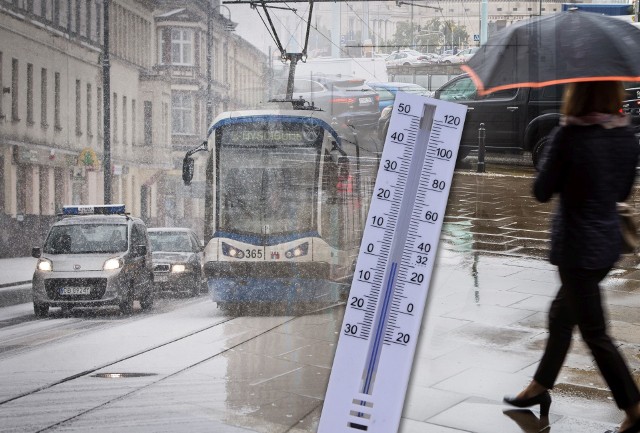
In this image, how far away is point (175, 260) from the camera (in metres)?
14.7

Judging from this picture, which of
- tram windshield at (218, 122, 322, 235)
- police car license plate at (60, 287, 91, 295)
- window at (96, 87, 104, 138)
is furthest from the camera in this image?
window at (96, 87, 104, 138)

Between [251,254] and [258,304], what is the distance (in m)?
0.94

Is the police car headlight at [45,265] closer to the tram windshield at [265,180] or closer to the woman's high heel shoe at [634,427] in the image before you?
the tram windshield at [265,180]

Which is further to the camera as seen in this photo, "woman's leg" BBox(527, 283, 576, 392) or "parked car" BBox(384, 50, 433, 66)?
"parked car" BBox(384, 50, 433, 66)

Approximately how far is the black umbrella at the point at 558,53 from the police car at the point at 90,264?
820 centimetres

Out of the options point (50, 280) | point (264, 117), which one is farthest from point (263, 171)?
point (50, 280)

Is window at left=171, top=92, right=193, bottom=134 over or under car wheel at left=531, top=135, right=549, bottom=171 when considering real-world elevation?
over

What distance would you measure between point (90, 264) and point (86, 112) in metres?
4.21

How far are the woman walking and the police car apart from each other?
8403 mm

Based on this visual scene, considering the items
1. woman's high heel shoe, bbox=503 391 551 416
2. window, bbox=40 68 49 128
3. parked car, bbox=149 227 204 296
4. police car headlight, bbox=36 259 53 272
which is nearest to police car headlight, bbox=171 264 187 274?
parked car, bbox=149 227 204 296

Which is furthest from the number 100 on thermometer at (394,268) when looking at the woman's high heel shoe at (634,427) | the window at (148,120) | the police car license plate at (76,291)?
the window at (148,120)

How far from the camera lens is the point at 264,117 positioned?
43.3 ft

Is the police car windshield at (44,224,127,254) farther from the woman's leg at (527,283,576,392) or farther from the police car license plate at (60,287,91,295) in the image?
the woman's leg at (527,283,576,392)

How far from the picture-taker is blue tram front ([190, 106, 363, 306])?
41.4ft
